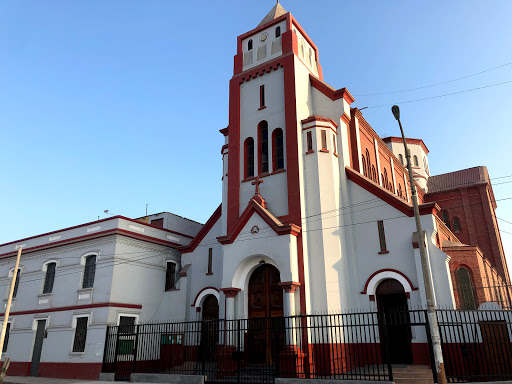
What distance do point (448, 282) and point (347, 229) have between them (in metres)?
5.05

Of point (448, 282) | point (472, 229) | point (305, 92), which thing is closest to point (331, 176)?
point (305, 92)

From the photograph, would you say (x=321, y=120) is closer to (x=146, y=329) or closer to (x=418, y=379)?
(x=418, y=379)

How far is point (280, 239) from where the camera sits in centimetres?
1905

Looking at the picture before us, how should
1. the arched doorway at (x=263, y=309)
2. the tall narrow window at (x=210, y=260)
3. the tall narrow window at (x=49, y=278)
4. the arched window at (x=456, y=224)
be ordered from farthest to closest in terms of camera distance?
the arched window at (x=456, y=224) → the tall narrow window at (x=49, y=278) → the tall narrow window at (x=210, y=260) → the arched doorway at (x=263, y=309)

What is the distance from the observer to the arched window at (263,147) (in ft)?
72.6

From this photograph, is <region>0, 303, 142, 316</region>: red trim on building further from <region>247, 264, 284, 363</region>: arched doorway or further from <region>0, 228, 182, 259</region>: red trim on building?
<region>247, 264, 284, 363</region>: arched doorway

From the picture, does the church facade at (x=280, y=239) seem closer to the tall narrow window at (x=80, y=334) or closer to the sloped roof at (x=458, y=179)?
the tall narrow window at (x=80, y=334)

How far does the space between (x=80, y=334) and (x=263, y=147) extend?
44.9ft

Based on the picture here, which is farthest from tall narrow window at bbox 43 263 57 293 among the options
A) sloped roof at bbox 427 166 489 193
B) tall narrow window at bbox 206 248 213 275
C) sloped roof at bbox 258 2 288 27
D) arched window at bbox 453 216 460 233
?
sloped roof at bbox 427 166 489 193

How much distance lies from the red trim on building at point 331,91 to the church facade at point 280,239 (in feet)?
0.19

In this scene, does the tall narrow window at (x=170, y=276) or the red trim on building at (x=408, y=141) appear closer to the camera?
the tall narrow window at (x=170, y=276)

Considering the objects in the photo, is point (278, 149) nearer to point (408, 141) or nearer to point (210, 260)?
point (210, 260)

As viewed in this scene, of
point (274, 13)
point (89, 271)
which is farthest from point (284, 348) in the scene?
point (274, 13)

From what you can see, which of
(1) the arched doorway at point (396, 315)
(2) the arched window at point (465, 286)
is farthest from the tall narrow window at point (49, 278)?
(2) the arched window at point (465, 286)
